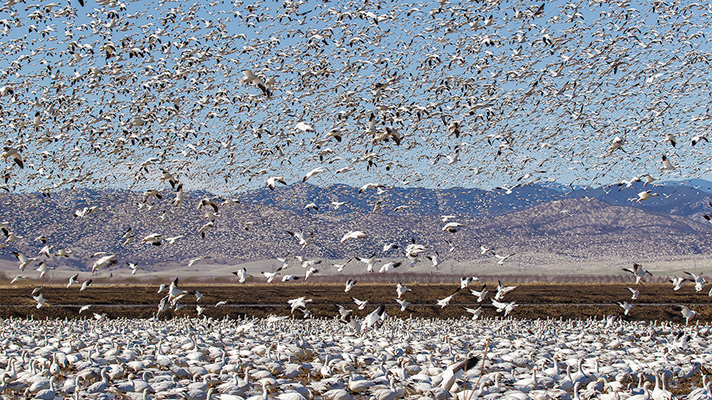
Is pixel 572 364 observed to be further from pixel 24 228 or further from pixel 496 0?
pixel 24 228

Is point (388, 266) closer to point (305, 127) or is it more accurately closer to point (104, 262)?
point (305, 127)

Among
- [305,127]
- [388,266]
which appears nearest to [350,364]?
[388,266]

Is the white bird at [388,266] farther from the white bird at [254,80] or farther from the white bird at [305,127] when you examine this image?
the white bird at [254,80]

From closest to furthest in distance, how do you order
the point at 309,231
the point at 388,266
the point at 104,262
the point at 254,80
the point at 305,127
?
the point at 254,80 → the point at 305,127 → the point at 104,262 → the point at 388,266 → the point at 309,231

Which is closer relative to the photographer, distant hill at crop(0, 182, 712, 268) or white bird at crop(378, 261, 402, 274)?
white bird at crop(378, 261, 402, 274)

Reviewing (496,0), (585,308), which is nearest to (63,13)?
(496,0)

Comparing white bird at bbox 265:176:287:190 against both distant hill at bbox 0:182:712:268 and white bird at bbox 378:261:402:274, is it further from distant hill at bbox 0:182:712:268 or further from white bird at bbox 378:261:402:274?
distant hill at bbox 0:182:712:268

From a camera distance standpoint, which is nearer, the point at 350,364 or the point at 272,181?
the point at 350,364

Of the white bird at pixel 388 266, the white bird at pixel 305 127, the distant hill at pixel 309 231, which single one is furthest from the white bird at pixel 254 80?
the distant hill at pixel 309 231

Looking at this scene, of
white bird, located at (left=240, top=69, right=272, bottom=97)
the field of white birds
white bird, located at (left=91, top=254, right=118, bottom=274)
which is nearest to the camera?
the field of white birds

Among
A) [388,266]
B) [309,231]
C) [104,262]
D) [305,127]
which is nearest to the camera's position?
[305,127]

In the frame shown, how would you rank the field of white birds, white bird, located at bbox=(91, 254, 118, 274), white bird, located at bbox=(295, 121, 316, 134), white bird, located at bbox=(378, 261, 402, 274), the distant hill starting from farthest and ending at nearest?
the distant hill, white bird, located at bbox=(378, 261, 402, 274), white bird, located at bbox=(91, 254, 118, 274), white bird, located at bbox=(295, 121, 316, 134), the field of white birds

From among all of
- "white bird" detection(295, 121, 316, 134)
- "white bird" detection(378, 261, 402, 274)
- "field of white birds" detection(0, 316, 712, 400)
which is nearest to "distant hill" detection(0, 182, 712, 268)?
"field of white birds" detection(0, 316, 712, 400)

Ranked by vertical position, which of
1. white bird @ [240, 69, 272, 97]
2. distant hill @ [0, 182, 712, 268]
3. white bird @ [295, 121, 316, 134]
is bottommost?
distant hill @ [0, 182, 712, 268]
